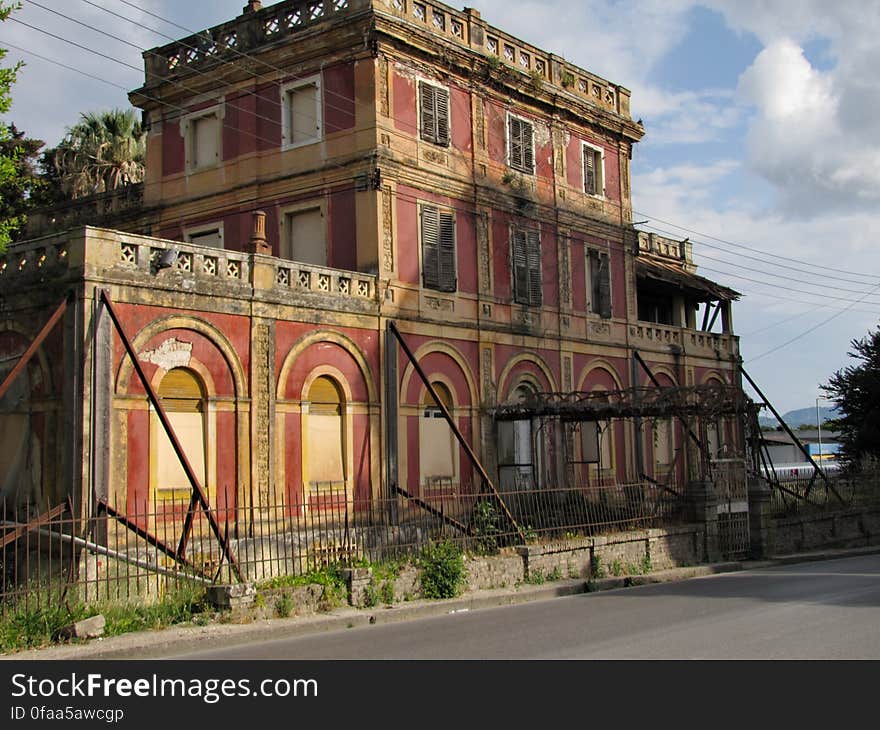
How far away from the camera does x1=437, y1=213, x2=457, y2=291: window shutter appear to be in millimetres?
23656

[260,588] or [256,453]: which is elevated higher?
[256,453]

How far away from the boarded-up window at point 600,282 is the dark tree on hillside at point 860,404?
13083mm

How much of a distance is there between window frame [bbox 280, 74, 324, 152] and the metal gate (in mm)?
11885

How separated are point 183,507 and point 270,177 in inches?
352

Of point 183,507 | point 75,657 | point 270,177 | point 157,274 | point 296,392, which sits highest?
point 270,177

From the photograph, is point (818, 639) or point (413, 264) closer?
point (818, 639)

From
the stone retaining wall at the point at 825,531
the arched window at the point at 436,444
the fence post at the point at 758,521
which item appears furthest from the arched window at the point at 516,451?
the stone retaining wall at the point at 825,531

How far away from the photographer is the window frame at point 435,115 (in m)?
23.4

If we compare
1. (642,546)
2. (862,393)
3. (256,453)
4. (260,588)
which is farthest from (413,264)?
(862,393)

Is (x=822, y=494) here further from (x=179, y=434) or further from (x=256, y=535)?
(x=179, y=434)

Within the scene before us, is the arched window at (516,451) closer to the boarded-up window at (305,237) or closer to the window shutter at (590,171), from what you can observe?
the boarded-up window at (305,237)

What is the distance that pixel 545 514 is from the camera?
19.9 m

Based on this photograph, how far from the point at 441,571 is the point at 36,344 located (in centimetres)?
734
